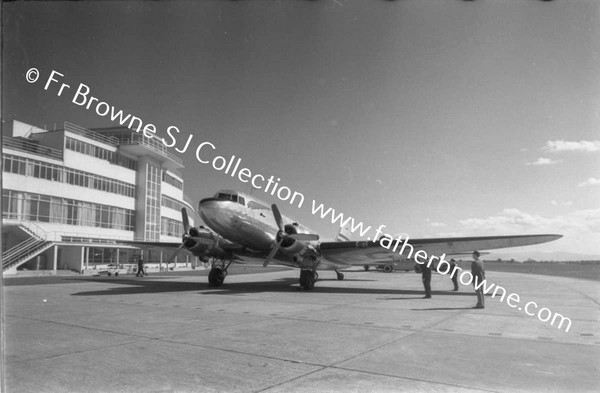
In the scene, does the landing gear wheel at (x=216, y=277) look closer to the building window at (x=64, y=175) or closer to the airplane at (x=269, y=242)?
the airplane at (x=269, y=242)

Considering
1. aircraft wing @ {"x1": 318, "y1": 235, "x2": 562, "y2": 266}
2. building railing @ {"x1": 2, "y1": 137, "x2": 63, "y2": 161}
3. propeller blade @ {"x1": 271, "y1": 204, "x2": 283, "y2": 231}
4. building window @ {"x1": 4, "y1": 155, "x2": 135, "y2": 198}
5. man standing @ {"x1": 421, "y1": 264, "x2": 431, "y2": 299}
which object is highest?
building railing @ {"x1": 2, "y1": 137, "x2": 63, "y2": 161}

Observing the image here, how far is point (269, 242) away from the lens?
20875mm

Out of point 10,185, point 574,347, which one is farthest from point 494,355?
point 10,185

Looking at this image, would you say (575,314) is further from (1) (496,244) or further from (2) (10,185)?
(2) (10,185)

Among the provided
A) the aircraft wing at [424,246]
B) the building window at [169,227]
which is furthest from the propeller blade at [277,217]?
the building window at [169,227]

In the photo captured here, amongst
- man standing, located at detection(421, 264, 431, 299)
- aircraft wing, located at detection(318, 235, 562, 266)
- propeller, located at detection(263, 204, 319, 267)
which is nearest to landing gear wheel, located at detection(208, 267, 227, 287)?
propeller, located at detection(263, 204, 319, 267)

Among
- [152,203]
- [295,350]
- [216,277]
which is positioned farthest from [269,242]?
[152,203]

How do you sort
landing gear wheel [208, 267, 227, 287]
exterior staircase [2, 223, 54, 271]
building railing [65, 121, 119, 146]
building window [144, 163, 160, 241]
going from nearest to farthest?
landing gear wheel [208, 267, 227, 287]
exterior staircase [2, 223, 54, 271]
building railing [65, 121, 119, 146]
building window [144, 163, 160, 241]

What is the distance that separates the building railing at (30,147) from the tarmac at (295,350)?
31293 millimetres

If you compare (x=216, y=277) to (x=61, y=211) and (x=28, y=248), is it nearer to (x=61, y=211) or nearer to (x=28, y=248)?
(x=28, y=248)

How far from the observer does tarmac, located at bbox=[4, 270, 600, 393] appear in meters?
5.48

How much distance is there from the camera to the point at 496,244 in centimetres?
1911

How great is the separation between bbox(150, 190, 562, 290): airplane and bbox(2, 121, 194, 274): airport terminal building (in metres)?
18.3

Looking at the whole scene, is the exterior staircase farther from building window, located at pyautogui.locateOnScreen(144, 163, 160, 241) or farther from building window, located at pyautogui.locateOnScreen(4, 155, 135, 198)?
building window, located at pyautogui.locateOnScreen(144, 163, 160, 241)
